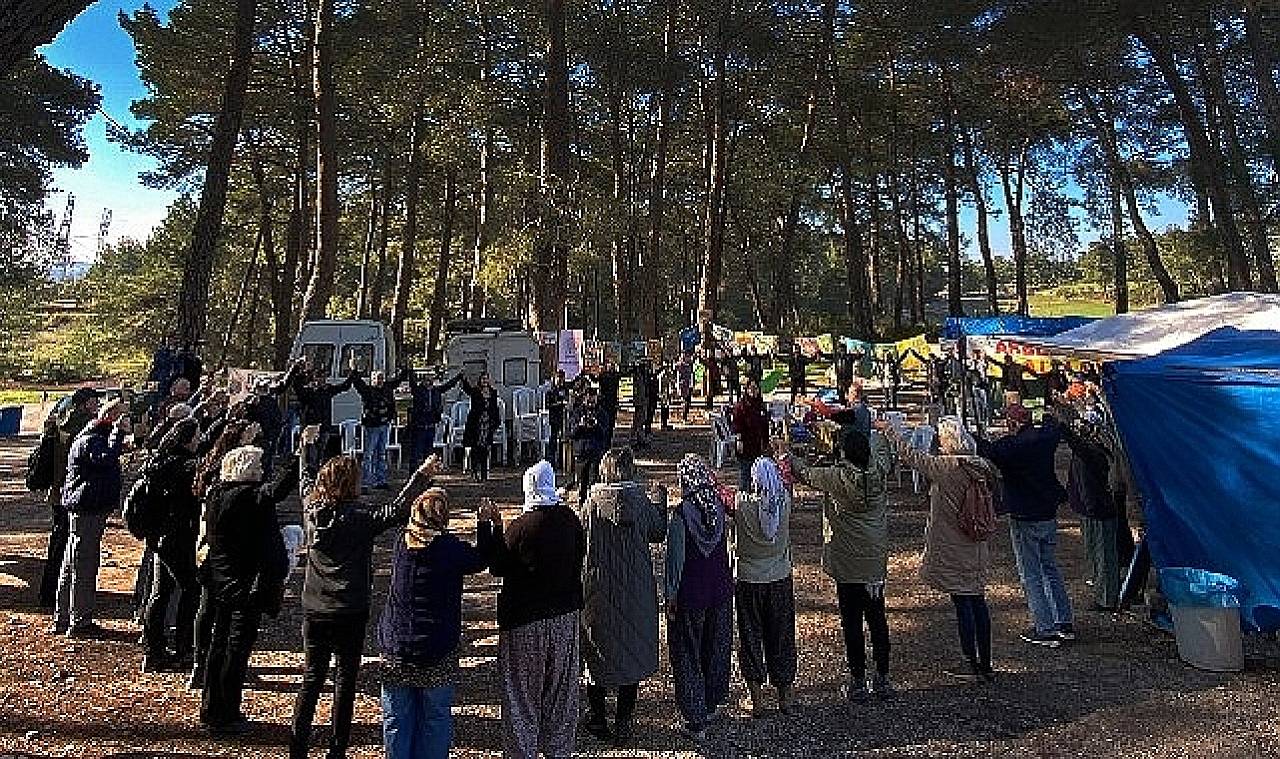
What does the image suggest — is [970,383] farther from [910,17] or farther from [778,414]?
[910,17]

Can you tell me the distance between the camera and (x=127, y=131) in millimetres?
25797

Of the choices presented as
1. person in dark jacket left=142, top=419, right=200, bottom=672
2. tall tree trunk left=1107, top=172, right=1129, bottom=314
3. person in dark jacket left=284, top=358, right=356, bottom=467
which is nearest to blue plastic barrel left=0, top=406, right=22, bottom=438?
person in dark jacket left=284, top=358, right=356, bottom=467

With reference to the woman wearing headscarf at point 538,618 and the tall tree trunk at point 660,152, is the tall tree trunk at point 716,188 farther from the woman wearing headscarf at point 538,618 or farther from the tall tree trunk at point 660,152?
the woman wearing headscarf at point 538,618

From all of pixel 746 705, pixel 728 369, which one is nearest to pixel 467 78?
pixel 728 369

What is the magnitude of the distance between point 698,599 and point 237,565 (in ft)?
7.67

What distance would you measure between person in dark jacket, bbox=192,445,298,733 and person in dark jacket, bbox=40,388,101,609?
2506mm

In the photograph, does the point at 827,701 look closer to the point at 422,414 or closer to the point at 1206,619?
the point at 1206,619

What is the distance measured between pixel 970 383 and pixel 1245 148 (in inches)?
415

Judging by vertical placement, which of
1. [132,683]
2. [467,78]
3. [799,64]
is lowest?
[132,683]

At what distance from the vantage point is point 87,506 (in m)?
5.47

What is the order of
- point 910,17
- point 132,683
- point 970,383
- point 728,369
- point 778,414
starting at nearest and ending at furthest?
1. point 132,683
2. point 778,414
3. point 970,383
4. point 728,369
5. point 910,17

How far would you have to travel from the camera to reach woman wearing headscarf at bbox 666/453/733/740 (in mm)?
4438

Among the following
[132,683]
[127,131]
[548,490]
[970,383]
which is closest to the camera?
[548,490]

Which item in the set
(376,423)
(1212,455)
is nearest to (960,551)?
(1212,455)
